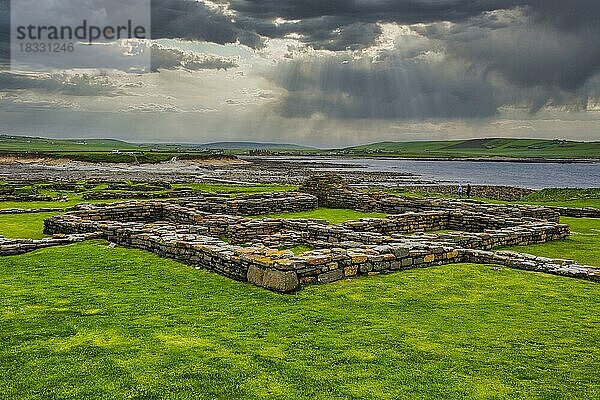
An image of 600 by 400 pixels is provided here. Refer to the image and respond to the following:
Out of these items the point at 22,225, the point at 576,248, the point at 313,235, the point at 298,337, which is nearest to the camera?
the point at 298,337

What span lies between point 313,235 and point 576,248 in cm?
852

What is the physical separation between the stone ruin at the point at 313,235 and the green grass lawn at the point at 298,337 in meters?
0.49

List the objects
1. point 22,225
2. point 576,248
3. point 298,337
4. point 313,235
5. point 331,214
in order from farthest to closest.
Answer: point 331,214 → point 22,225 → point 313,235 → point 576,248 → point 298,337

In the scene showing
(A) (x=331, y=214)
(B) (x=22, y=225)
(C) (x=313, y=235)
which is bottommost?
(B) (x=22, y=225)

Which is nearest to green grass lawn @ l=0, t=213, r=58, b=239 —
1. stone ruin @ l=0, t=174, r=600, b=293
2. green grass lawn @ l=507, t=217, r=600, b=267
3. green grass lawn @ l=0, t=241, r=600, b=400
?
stone ruin @ l=0, t=174, r=600, b=293

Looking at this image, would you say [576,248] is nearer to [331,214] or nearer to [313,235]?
[313,235]

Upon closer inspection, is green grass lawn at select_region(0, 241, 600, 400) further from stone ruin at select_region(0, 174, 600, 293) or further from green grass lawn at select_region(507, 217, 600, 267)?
green grass lawn at select_region(507, 217, 600, 267)

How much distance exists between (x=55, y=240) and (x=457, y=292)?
11186mm

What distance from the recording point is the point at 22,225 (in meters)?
21.0

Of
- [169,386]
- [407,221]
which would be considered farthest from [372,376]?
[407,221]

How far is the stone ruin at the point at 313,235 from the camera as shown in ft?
37.6

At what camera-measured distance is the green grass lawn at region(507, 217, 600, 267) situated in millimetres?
15584

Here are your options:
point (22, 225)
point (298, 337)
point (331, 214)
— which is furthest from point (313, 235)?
point (22, 225)

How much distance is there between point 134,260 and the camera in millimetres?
13250
